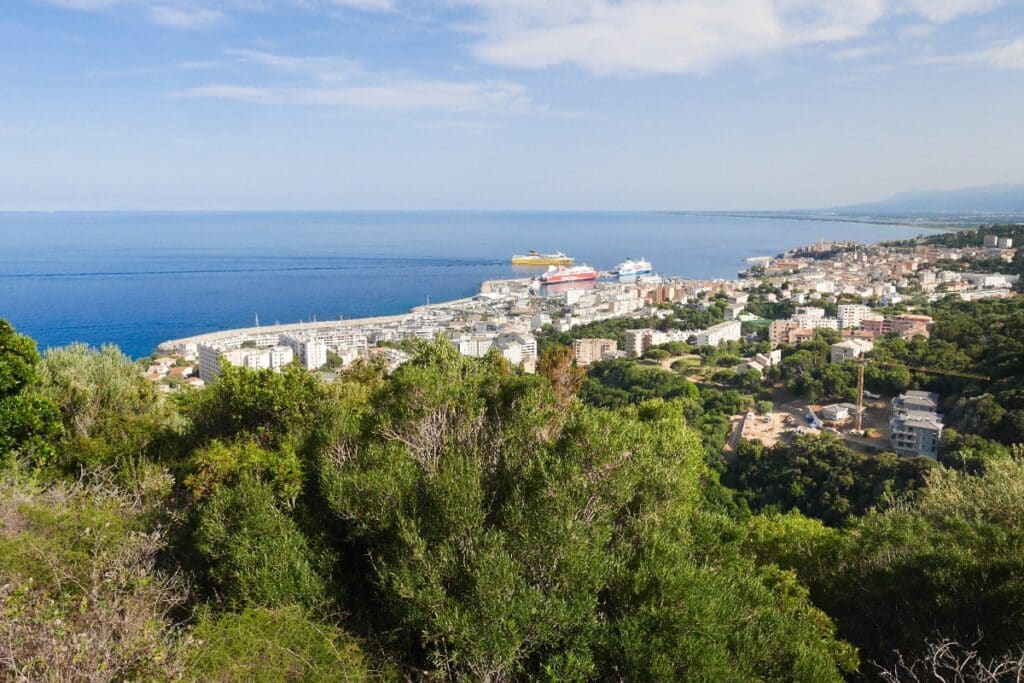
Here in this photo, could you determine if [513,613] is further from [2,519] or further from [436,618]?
[2,519]

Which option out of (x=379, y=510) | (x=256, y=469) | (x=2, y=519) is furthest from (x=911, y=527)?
(x=2, y=519)

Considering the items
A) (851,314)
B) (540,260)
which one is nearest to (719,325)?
(851,314)

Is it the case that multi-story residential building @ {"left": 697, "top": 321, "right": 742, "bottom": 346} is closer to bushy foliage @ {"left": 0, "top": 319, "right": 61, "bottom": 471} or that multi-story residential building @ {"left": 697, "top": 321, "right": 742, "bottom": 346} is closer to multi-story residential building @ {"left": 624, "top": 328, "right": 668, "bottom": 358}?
multi-story residential building @ {"left": 624, "top": 328, "right": 668, "bottom": 358}

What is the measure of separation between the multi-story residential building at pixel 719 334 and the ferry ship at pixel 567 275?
2081cm

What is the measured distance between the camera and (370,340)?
967 inches

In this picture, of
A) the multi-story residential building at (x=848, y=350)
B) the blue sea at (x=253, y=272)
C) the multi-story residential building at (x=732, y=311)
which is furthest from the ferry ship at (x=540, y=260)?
the multi-story residential building at (x=848, y=350)

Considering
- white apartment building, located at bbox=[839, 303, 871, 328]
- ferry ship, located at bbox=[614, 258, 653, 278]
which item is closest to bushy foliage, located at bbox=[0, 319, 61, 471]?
white apartment building, located at bbox=[839, 303, 871, 328]

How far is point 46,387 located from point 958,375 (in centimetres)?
1441

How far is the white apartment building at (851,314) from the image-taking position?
82.1 ft

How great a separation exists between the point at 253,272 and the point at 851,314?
115 ft

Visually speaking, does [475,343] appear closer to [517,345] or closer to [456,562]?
[517,345]

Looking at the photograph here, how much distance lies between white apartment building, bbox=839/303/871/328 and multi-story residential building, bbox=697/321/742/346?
391 centimetres

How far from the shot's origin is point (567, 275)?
45.7m

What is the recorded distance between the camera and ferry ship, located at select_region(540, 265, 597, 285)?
4459 centimetres
